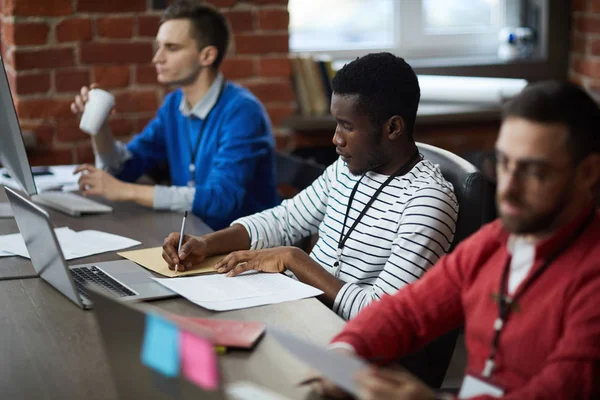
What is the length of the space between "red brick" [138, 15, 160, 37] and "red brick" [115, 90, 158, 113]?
216mm

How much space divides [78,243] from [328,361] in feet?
4.09

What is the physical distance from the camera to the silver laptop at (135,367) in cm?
95

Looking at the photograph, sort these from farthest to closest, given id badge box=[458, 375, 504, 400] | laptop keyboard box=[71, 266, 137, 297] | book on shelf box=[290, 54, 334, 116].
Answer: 1. book on shelf box=[290, 54, 334, 116]
2. laptop keyboard box=[71, 266, 137, 297]
3. id badge box=[458, 375, 504, 400]

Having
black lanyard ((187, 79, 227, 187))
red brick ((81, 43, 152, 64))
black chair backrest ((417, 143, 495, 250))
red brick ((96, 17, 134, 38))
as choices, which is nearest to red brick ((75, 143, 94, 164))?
red brick ((81, 43, 152, 64))

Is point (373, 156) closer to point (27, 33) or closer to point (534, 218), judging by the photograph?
point (534, 218)

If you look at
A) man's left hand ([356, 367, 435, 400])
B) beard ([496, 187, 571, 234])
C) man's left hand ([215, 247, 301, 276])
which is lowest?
man's left hand ([215, 247, 301, 276])

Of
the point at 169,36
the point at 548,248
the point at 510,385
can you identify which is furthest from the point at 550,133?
the point at 169,36

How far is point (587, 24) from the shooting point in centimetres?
384

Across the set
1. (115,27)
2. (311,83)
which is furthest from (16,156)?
(311,83)

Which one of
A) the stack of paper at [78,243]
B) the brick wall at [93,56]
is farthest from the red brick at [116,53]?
the stack of paper at [78,243]

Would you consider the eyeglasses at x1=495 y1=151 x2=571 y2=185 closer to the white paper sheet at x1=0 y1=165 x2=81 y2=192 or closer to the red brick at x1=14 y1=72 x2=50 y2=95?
the white paper sheet at x1=0 y1=165 x2=81 y2=192

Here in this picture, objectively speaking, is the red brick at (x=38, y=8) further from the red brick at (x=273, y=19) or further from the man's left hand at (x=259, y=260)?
the man's left hand at (x=259, y=260)

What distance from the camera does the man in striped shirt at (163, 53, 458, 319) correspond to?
164 cm

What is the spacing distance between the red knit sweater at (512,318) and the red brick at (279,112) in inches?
85.8
